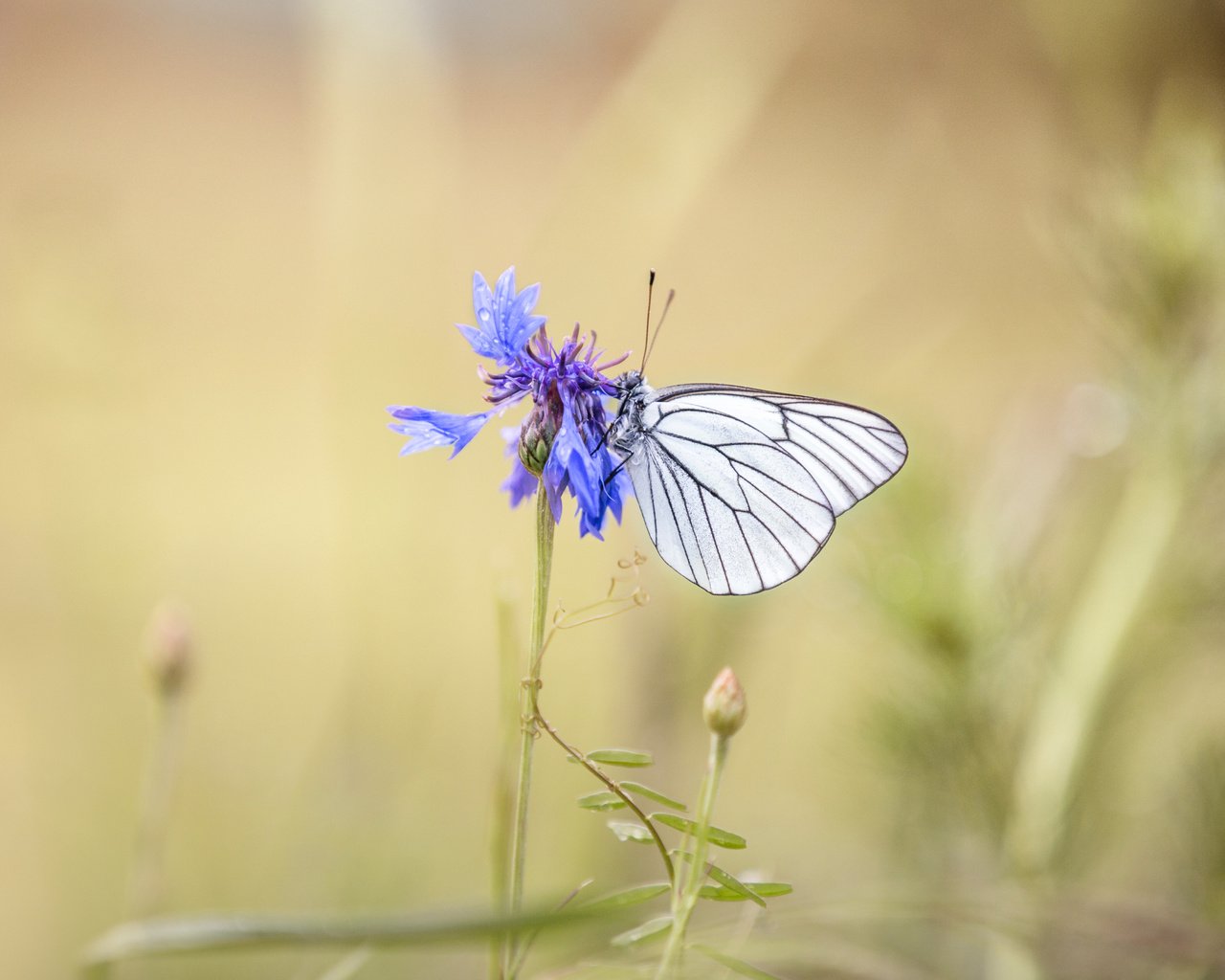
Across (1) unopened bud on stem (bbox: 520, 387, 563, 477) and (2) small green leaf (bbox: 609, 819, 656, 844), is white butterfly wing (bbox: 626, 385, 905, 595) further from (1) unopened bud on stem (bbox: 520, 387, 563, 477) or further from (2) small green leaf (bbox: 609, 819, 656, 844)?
(2) small green leaf (bbox: 609, 819, 656, 844)

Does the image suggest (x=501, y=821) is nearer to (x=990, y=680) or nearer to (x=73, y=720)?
(x=990, y=680)

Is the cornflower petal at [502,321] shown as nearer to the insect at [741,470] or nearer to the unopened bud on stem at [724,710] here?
the insect at [741,470]

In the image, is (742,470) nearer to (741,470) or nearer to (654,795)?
(741,470)

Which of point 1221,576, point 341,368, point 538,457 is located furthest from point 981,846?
point 341,368

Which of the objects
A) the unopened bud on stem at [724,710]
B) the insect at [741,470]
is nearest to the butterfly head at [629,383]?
the insect at [741,470]

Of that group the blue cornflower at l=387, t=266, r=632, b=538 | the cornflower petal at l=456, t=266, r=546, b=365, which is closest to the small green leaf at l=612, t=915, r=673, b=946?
the blue cornflower at l=387, t=266, r=632, b=538
